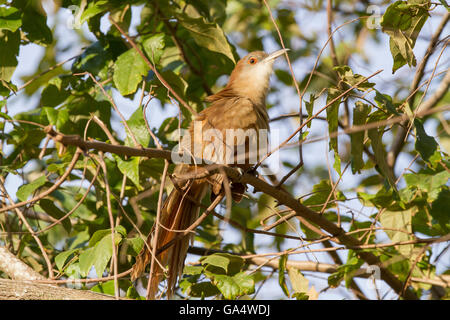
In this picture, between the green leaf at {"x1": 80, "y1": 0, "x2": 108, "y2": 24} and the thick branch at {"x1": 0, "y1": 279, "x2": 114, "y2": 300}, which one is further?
the green leaf at {"x1": 80, "y1": 0, "x2": 108, "y2": 24}

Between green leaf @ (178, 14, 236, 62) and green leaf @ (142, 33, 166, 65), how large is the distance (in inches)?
8.1

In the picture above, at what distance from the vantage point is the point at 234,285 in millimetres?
2658

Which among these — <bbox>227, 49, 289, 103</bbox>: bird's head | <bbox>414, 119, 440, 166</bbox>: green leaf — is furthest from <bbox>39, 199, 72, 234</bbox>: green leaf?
<bbox>414, 119, 440, 166</bbox>: green leaf

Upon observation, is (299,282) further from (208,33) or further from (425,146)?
(208,33)

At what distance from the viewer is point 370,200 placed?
3.32 meters

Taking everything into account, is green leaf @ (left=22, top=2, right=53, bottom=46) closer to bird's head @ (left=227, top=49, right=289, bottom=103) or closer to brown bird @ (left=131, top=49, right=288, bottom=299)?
brown bird @ (left=131, top=49, right=288, bottom=299)

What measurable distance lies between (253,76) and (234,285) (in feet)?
6.37

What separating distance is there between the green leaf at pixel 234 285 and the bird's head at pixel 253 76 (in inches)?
62.7

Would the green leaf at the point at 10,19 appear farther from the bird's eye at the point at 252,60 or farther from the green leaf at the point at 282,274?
the green leaf at the point at 282,274

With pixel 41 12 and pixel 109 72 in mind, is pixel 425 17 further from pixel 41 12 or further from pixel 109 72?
pixel 41 12

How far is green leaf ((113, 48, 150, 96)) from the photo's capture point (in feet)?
11.0
